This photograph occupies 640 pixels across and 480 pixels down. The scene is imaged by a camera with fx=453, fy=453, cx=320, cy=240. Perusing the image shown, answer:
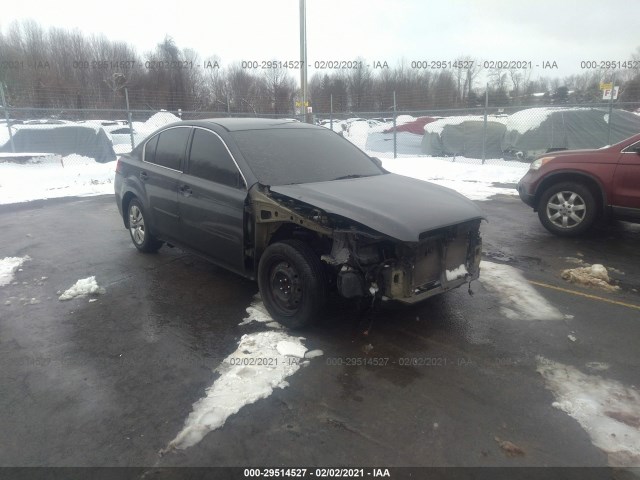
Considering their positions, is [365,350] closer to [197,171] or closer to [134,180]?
[197,171]

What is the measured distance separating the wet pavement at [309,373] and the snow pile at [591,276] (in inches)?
4.8

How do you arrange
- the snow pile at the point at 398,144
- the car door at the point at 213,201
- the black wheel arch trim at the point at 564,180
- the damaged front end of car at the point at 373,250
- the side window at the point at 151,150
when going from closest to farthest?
the damaged front end of car at the point at 373,250 → the car door at the point at 213,201 → the side window at the point at 151,150 → the black wheel arch trim at the point at 564,180 → the snow pile at the point at 398,144

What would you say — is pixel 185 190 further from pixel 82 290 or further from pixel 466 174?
pixel 466 174

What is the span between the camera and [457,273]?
12.8ft

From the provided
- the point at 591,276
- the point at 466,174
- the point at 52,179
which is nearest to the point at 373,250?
the point at 591,276

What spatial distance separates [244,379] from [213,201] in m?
1.85

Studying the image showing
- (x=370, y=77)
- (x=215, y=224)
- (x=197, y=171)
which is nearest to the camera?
(x=215, y=224)

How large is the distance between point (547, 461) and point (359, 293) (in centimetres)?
162

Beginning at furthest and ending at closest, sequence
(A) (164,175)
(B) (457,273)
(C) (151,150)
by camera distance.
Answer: (C) (151,150) < (A) (164,175) < (B) (457,273)

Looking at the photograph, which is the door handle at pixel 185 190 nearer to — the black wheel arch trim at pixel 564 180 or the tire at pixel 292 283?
the tire at pixel 292 283

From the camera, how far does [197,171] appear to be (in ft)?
15.3

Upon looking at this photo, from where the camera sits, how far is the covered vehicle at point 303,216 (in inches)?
138

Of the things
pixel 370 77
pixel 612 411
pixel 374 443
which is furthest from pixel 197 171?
pixel 370 77

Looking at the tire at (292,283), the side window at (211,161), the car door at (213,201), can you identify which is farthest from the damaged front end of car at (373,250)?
the side window at (211,161)
